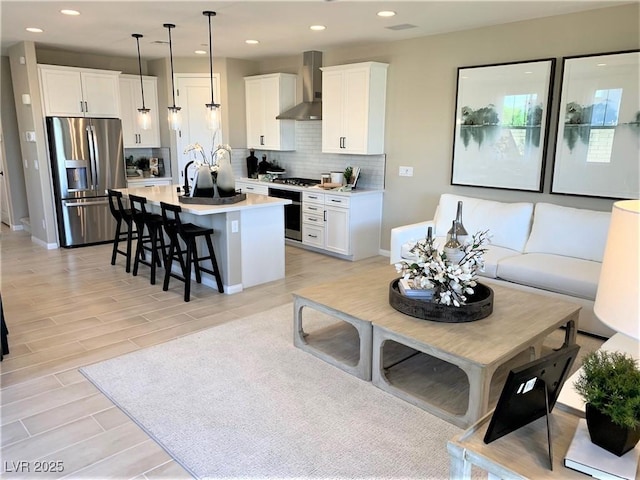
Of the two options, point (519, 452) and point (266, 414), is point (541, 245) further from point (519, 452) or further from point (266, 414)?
point (519, 452)

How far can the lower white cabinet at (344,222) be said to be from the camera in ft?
19.5

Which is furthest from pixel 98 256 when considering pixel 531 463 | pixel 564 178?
pixel 531 463

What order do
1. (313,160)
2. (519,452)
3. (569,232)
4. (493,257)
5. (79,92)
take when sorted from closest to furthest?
(519,452), (569,232), (493,257), (79,92), (313,160)

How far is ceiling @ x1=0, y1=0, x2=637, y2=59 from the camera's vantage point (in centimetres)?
410

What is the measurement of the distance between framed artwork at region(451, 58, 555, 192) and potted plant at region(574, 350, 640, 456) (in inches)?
145

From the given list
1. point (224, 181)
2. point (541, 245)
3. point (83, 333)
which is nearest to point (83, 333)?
point (83, 333)

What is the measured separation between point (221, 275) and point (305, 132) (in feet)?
9.99

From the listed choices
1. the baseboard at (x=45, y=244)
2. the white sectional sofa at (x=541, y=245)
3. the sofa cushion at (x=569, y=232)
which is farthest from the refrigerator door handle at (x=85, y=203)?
the sofa cushion at (x=569, y=232)

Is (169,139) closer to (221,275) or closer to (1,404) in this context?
(221,275)

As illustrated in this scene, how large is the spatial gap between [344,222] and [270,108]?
231 centimetres

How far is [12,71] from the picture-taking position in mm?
6410

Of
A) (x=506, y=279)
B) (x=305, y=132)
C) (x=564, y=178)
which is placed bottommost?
(x=506, y=279)

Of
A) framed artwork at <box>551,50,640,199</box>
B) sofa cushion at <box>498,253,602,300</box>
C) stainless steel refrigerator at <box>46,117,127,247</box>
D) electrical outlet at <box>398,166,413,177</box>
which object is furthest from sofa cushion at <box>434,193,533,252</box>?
stainless steel refrigerator at <box>46,117,127,247</box>

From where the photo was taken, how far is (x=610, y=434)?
1362 millimetres
